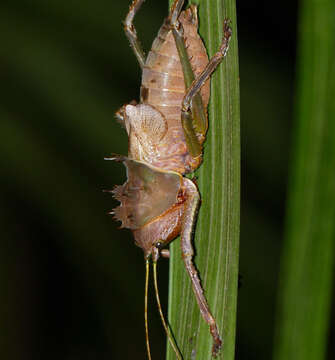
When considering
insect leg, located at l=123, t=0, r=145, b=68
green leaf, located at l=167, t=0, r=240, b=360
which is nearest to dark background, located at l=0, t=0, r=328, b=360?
insect leg, located at l=123, t=0, r=145, b=68

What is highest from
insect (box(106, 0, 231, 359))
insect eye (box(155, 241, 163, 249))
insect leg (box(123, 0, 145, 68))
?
insect leg (box(123, 0, 145, 68))

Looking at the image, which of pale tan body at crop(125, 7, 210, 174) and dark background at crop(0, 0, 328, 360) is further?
dark background at crop(0, 0, 328, 360)

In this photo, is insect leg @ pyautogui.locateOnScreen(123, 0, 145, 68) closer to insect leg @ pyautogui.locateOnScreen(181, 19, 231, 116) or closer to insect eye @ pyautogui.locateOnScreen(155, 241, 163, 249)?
insect leg @ pyautogui.locateOnScreen(181, 19, 231, 116)

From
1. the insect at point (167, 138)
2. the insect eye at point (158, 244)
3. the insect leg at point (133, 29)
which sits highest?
the insect leg at point (133, 29)
